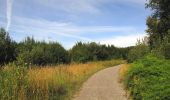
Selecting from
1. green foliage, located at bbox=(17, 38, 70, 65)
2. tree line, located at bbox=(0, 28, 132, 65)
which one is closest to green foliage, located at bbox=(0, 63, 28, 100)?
tree line, located at bbox=(0, 28, 132, 65)

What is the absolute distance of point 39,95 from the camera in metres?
16.0

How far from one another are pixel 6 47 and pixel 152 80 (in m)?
27.6

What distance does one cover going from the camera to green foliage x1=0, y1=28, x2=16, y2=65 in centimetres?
3838

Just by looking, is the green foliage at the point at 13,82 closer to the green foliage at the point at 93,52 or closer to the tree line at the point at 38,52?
the tree line at the point at 38,52

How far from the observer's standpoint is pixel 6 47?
39344 millimetres

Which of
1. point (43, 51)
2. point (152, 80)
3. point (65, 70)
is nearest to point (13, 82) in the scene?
point (152, 80)

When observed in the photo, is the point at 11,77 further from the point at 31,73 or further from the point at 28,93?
the point at 31,73

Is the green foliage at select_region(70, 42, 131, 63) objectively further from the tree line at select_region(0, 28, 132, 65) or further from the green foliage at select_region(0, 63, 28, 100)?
the green foliage at select_region(0, 63, 28, 100)

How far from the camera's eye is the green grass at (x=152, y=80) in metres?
12.2

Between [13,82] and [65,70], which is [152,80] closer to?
[13,82]

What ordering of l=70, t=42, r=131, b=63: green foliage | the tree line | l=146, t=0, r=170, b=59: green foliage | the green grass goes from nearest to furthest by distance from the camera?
the green grass, l=146, t=0, r=170, b=59: green foliage, the tree line, l=70, t=42, r=131, b=63: green foliage

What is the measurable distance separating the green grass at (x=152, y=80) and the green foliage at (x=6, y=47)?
22679 millimetres

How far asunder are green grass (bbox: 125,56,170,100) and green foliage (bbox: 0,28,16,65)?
74.4ft

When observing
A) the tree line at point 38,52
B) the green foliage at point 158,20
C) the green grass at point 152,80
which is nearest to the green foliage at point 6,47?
the tree line at point 38,52
